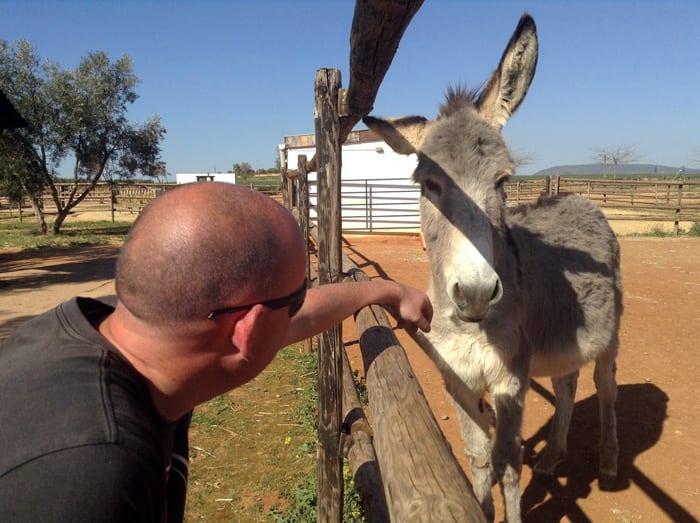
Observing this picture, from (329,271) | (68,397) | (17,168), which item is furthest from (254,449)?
(17,168)

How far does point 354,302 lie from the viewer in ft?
6.68

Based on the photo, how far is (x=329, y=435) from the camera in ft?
8.68

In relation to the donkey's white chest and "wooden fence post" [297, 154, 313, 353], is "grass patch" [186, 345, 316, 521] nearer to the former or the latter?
"wooden fence post" [297, 154, 313, 353]

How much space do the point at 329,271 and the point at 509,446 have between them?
5.20 feet

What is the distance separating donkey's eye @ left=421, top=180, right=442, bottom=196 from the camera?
255 centimetres

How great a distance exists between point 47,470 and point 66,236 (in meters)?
21.2

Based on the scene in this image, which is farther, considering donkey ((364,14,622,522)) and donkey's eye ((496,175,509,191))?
donkey's eye ((496,175,509,191))

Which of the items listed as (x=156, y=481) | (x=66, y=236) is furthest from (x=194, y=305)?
(x=66, y=236)

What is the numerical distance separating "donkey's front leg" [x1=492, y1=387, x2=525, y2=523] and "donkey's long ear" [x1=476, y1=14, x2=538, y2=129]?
1703 millimetres

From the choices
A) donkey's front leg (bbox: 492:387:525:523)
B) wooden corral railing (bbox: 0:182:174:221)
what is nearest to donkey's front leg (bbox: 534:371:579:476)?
donkey's front leg (bbox: 492:387:525:523)

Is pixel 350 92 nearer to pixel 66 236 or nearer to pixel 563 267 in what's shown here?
pixel 563 267

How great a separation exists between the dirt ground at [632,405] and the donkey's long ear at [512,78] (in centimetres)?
289

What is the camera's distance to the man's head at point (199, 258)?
1008 millimetres

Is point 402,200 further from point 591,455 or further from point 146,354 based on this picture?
point 146,354
